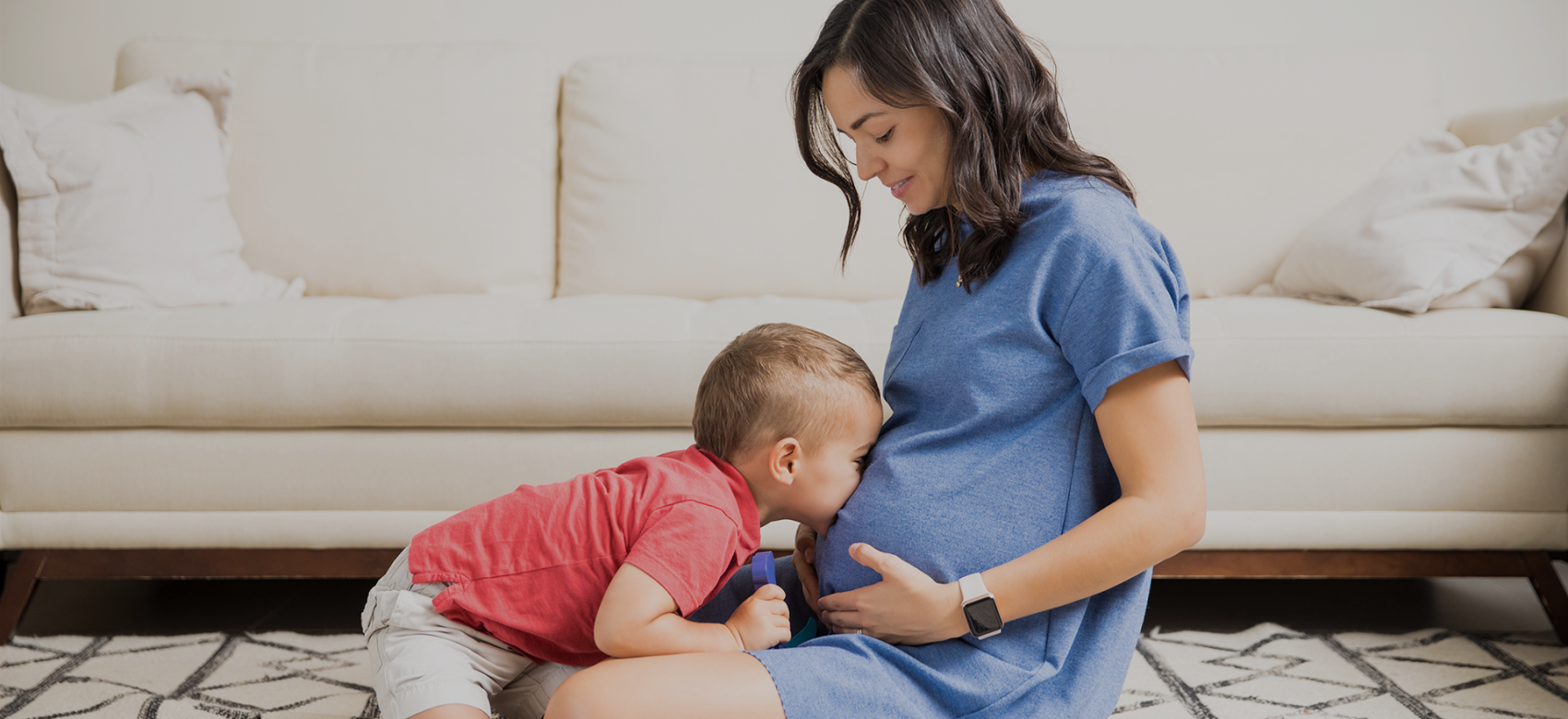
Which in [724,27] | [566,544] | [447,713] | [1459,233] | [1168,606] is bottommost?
[1168,606]

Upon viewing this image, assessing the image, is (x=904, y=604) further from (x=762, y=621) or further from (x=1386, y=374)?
(x=1386, y=374)

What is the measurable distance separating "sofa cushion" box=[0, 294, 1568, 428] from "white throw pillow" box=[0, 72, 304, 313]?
18 centimetres

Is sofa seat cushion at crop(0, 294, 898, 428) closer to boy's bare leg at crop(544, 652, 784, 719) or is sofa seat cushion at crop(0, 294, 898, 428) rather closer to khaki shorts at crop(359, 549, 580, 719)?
khaki shorts at crop(359, 549, 580, 719)

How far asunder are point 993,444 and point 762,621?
25 cm

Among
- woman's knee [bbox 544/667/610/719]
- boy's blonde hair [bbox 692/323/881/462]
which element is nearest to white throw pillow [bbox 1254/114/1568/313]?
boy's blonde hair [bbox 692/323/881/462]

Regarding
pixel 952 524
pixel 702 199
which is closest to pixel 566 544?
pixel 952 524

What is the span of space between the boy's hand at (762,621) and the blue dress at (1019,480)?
2.7 inches

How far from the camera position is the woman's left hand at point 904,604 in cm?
78

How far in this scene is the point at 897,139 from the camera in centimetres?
88

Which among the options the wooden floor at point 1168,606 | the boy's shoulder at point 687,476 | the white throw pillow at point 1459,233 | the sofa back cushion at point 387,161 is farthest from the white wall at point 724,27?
the boy's shoulder at point 687,476

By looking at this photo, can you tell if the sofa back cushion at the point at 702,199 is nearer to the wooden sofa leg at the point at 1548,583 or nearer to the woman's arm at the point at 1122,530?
the wooden sofa leg at the point at 1548,583

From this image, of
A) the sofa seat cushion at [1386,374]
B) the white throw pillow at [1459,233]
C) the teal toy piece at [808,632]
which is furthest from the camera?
the white throw pillow at [1459,233]

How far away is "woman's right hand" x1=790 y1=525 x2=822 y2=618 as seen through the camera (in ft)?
3.25

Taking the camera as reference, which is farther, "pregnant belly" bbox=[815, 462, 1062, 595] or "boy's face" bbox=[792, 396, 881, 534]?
"boy's face" bbox=[792, 396, 881, 534]
